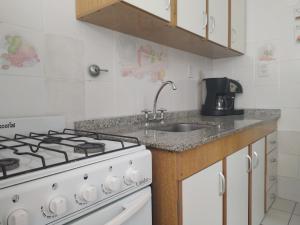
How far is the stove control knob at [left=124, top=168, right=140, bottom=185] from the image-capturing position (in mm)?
704

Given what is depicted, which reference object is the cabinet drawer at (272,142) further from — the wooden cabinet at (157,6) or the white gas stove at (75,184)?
the white gas stove at (75,184)

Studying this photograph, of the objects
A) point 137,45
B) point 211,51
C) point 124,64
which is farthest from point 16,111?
point 211,51

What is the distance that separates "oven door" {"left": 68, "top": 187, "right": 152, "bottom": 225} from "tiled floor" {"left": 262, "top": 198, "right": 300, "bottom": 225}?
137 centimetres

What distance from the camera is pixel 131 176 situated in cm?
71

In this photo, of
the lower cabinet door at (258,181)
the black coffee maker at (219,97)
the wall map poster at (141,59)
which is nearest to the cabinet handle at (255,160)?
the lower cabinet door at (258,181)

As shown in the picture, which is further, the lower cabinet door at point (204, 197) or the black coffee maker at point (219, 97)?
the black coffee maker at point (219, 97)

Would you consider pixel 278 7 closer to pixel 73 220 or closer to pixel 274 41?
pixel 274 41

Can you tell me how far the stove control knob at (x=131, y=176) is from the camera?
704 mm

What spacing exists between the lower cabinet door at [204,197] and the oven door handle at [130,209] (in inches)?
7.1

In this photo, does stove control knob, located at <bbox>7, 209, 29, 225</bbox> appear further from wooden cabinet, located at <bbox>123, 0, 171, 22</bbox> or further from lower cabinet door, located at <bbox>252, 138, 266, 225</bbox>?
lower cabinet door, located at <bbox>252, 138, 266, 225</bbox>

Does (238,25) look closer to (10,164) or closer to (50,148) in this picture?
(50,148)

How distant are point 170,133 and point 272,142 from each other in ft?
4.19

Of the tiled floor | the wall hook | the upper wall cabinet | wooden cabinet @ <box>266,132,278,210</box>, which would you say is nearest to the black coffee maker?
the upper wall cabinet

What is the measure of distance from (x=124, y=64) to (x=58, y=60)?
1.43ft
